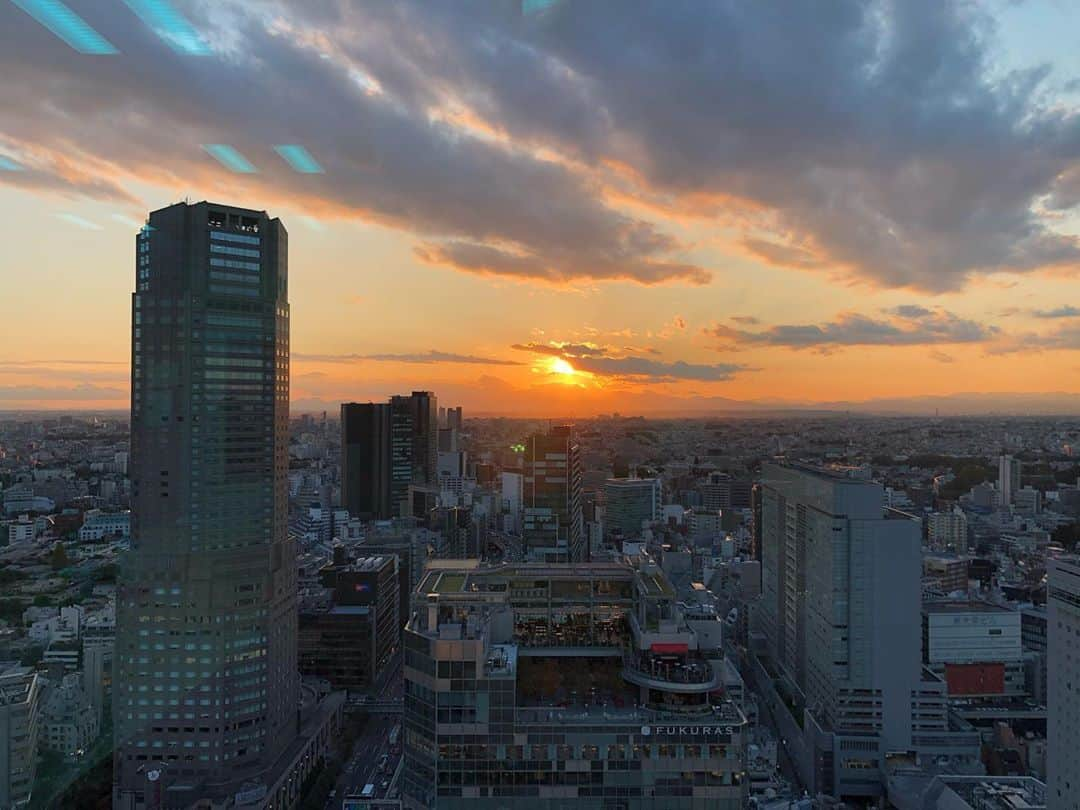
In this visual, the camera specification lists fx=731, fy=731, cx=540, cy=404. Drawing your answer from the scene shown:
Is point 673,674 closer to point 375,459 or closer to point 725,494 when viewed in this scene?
point 375,459

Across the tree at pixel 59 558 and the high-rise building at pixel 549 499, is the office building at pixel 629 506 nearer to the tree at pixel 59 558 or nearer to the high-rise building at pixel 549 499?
the high-rise building at pixel 549 499

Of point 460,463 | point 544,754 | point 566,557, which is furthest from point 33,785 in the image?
point 460,463

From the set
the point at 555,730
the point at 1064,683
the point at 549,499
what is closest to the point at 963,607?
the point at 1064,683

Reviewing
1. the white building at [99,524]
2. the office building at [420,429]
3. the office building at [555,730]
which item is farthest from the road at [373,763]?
the office building at [420,429]

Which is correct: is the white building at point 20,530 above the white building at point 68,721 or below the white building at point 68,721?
above

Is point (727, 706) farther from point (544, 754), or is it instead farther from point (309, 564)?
point (309, 564)

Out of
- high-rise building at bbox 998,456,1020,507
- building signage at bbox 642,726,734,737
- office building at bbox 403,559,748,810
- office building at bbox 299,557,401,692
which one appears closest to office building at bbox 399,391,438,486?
office building at bbox 299,557,401,692
